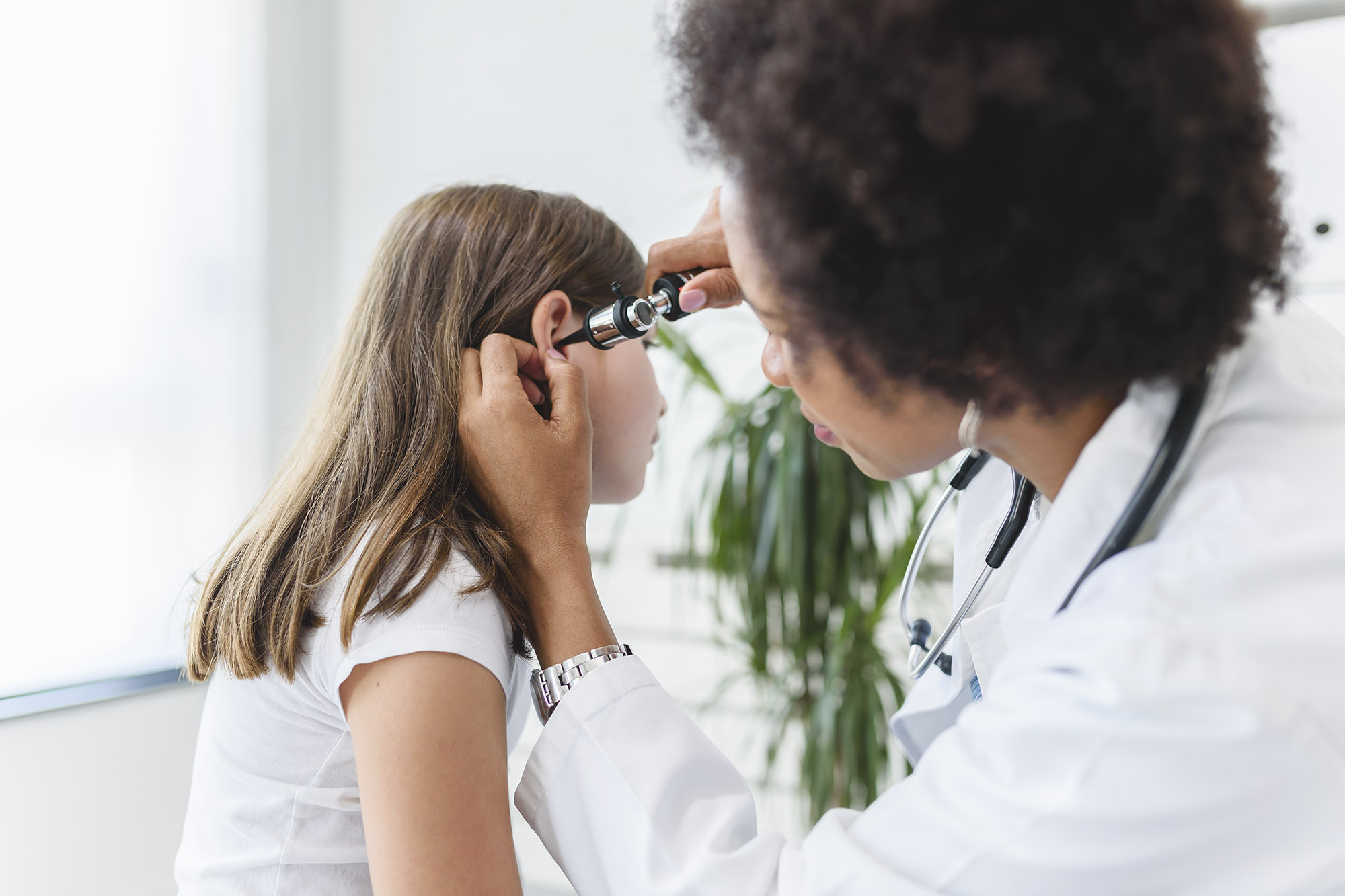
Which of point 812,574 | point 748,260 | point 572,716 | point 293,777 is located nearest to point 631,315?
point 748,260

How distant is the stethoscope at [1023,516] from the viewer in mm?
622

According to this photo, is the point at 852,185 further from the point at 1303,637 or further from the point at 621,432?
the point at 621,432

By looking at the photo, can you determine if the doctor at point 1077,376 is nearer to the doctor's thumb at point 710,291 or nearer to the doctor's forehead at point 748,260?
the doctor's forehead at point 748,260

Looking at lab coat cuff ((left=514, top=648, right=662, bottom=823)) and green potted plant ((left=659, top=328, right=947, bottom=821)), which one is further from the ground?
lab coat cuff ((left=514, top=648, right=662, bottom=823))

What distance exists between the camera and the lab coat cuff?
0.79 metres

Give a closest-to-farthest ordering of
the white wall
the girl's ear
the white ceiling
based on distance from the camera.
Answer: the girl's ear → the white ceiling → the white wall

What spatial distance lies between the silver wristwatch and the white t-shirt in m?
0.05

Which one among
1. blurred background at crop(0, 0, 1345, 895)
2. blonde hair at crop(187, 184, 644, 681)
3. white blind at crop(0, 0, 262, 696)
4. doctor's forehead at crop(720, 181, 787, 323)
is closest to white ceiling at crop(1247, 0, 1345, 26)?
blurred background at crop(0, 0, 1345, 895)

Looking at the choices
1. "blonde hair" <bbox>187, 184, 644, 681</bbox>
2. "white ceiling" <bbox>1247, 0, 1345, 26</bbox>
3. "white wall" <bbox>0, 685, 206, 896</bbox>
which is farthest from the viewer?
"white wall" <bbox>0, 685, 206, 896</bbox>

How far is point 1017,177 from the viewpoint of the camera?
21.7 inches

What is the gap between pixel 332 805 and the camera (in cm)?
93

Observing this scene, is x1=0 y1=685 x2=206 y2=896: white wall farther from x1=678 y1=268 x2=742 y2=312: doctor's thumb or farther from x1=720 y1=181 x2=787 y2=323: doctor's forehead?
x1=720 y1=181 x2=787 y2=323: doctor's forehead

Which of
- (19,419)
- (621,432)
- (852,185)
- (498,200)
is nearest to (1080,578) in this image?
(852,185)

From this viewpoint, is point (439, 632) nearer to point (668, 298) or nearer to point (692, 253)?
point (668, 298)
